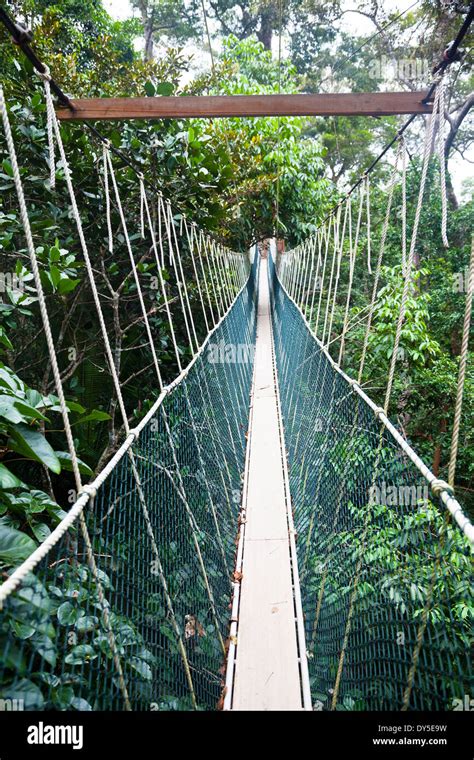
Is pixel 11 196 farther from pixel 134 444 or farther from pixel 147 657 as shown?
pixel 147 657

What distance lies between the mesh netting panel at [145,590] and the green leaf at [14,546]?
0.14ft

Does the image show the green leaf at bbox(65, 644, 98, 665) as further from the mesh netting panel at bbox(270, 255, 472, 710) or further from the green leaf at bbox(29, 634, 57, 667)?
the mesh netting panel at bbox(270, 255, 472, 710)

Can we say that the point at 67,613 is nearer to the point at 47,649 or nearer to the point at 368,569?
the point at 47,649

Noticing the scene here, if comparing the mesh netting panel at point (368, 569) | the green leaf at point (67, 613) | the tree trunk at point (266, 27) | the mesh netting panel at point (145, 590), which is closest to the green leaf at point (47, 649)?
the mesh netting panel at point (145, 590)

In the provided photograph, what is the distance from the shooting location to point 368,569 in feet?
4.62

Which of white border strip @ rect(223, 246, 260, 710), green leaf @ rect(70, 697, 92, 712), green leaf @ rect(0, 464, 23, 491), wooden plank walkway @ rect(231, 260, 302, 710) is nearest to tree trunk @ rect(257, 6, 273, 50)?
wooden plank walkway @ rect(231, 260, 302, 710)

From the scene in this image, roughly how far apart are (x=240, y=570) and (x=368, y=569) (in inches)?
19.1

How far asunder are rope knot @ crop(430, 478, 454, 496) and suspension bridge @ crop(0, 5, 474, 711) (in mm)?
16

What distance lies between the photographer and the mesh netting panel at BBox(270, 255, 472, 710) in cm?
103

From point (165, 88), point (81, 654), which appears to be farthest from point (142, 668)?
point (165, 88)

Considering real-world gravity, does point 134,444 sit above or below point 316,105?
below

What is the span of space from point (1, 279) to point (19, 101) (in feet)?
3.39

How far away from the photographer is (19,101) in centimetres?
241
